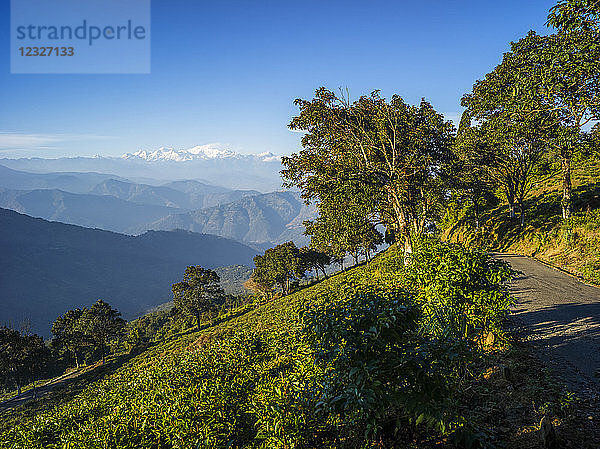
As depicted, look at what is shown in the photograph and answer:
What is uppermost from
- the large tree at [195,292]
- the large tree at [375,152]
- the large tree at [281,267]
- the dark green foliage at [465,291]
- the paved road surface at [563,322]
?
the large tree at [375,152]

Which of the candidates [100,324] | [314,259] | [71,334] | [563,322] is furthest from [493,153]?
[71,334]

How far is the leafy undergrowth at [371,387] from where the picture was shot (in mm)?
4789

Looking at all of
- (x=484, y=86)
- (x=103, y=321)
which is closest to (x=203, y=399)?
(x=484, y=86)

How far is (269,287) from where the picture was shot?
276 ft

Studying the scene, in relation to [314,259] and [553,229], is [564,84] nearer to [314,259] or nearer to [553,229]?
[553,229]

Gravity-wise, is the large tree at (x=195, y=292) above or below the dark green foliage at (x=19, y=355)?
above

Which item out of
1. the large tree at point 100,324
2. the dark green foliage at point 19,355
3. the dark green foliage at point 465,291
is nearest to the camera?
the dark green foliage at point 465,291

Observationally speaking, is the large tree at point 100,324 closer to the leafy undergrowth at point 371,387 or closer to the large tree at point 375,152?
the large tree at point 375,152

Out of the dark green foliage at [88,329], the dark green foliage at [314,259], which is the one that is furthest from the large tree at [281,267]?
the dark green foliage at [88,329]

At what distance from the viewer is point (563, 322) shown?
12.2 metres

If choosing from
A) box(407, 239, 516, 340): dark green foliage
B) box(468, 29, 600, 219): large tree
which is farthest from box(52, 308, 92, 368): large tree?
box(468, 29, 600, 219): large tree

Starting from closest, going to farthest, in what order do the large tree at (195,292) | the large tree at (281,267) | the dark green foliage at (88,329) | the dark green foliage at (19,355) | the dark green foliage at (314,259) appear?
the dark green foliage at (19,355), the dark green foliage at (88,329), the large tree at (195,292), the large tree at (281,267), the dark green foliage at (314,259)

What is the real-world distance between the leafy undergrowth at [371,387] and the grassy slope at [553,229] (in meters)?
15.7

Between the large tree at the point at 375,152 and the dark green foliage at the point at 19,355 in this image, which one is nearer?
the large tree at the point at 375,152
